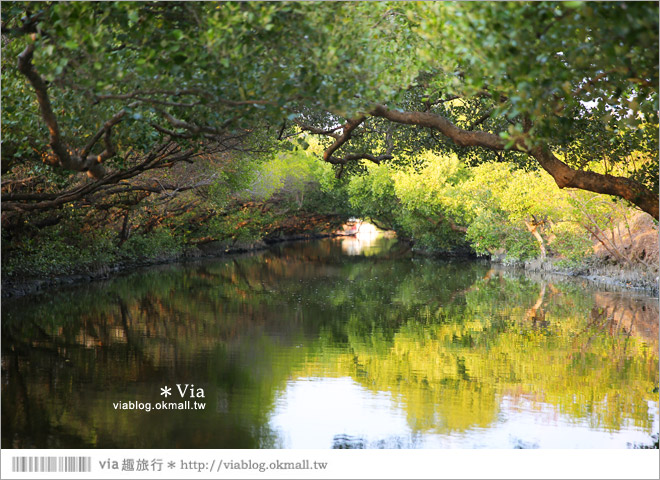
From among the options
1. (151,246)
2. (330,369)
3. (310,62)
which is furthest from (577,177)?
(151,246)

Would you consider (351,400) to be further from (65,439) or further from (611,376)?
(611,376)

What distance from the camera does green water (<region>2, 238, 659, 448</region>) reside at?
9.16 meters

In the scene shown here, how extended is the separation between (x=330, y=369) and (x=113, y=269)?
20.0 m

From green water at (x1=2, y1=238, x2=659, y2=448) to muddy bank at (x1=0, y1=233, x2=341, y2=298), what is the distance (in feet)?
3.19

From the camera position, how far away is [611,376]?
12617 mm

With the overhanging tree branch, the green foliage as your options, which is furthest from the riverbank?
the overhanging tree branch

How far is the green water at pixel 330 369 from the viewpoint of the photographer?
9164 millimetres

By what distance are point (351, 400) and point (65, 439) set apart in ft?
13.5

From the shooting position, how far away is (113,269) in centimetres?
3067

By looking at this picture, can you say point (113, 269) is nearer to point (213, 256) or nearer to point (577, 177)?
point (213, 256)

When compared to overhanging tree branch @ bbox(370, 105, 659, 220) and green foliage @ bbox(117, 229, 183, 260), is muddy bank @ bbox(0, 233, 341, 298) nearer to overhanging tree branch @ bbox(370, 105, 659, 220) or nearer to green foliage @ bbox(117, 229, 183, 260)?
green foliage @ bbox(117, 229, 183, 260)

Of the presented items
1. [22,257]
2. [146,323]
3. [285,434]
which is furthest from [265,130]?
[285,434]

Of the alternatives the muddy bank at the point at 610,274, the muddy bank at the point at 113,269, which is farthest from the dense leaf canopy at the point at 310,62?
the muddy bank at the point at 610,274

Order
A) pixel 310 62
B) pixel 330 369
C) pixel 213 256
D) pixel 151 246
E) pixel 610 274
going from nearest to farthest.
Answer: pixel 310 62
pixel 330 369
pixel 610 274
pixel 151 246
pixel 213 256
